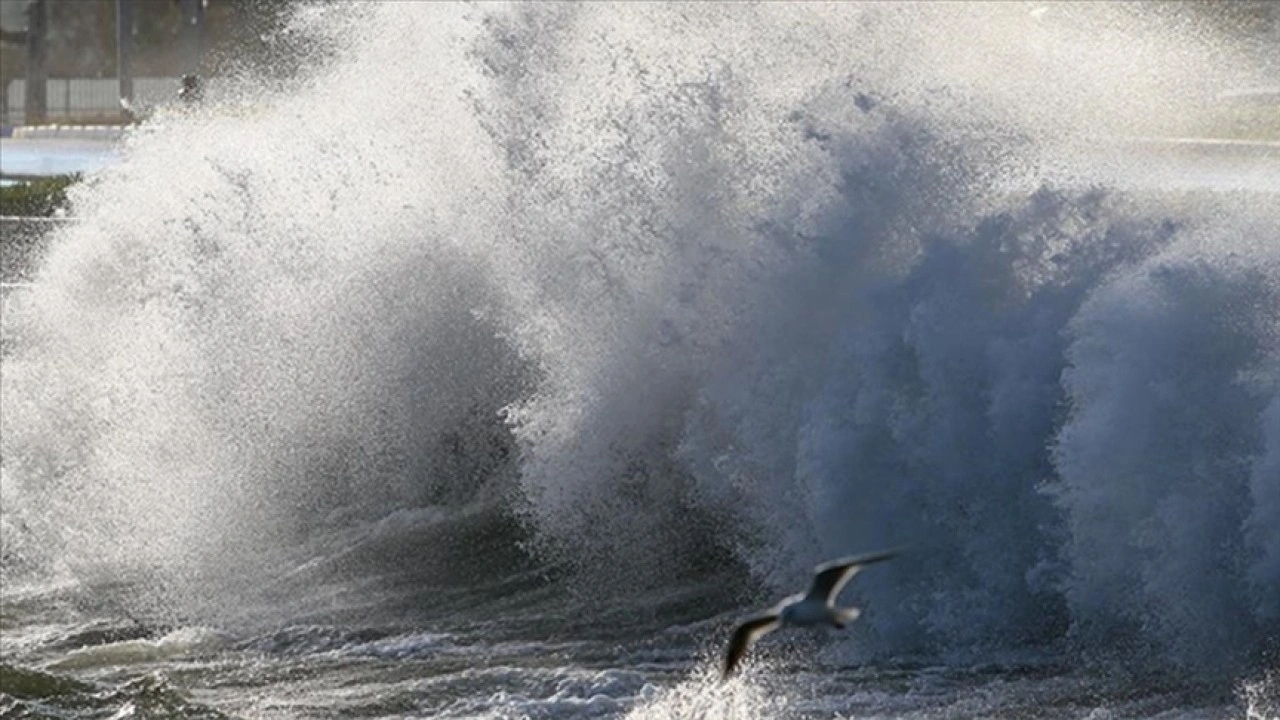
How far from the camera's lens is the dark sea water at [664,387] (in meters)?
11.7

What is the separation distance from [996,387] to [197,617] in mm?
4105

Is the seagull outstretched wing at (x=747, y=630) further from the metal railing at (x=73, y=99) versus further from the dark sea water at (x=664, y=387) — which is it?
the metal railing at (x=73, y=99)

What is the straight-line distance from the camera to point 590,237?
51.8ft

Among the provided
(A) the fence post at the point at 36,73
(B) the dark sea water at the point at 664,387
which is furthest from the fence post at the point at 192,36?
(B) the dark sea water at the point at 664,387

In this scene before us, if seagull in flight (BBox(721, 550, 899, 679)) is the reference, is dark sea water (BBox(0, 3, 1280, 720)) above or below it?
above

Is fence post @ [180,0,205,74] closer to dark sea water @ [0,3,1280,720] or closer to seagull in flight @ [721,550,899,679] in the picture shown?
dark sea water @ [0,3,1280,720]

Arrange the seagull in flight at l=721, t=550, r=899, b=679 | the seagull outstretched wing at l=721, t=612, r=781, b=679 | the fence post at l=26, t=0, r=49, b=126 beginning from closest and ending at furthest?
the seagull in flight at l=721, t=550, r=899, b=679
the seagull outstretched wing at l=721, t=612, r=781, b=679
the fence post at l=26, t=0, r=49, b=126

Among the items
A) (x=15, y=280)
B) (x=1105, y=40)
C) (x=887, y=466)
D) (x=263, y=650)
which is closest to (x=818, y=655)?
(x=887, y=466)

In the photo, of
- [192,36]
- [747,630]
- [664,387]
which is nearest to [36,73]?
[192,36]

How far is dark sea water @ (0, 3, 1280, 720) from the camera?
11.7 metres

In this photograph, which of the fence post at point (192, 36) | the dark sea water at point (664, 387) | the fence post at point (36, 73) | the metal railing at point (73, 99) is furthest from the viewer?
the fence post at point (36, 73)

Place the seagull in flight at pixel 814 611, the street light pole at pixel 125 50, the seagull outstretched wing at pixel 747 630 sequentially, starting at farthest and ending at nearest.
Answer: the street light pole at pixel 125 50
the seagull outstretched wing at pixel 747 630
the seagull in flight at pixel 814 611

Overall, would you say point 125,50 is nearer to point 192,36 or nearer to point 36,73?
point 192,36

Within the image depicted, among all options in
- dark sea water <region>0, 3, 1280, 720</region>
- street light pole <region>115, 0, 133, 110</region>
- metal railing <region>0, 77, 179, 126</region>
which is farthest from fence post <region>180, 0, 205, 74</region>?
dark sea water <region>0, 3, 1280, 720</region>
